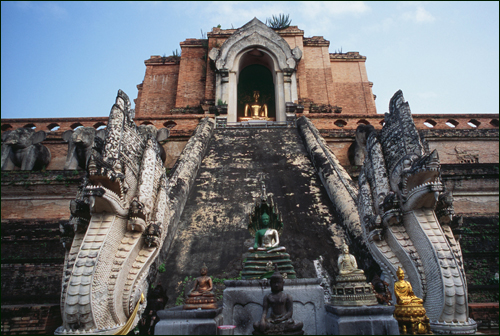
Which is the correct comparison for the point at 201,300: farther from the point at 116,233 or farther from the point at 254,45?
the point at 254,45

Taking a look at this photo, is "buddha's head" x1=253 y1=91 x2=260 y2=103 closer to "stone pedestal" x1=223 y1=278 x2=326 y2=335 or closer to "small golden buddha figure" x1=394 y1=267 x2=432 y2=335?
"stone pedestal" x1=223 y1=278 x2=326 y2=335

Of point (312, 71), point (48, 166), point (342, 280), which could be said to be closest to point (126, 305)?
point (342, 280)

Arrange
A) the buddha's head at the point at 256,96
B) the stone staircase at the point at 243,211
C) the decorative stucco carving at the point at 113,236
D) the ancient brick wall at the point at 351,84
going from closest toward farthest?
1. the decorative stucco carving at the point at 113,236
2. the stone staircase at the point at 243,211
3. the ancient brick wall at the point at 351,84
4. the buddha's head at the point at 256,96

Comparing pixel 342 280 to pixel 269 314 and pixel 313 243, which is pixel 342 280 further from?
pixel 313 243

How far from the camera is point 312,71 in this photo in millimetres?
16297

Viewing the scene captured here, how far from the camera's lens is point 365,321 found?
3.32 meters

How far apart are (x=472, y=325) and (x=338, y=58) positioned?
16.0m

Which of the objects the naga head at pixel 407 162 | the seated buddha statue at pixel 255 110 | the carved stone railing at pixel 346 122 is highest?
the seated buddha statue at pixel 255 110

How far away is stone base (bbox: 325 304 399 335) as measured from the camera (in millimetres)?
3289

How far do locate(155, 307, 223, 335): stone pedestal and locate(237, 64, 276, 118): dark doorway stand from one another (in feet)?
48.8

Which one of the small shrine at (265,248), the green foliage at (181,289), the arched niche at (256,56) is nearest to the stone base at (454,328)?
the small shrine at (265,248)

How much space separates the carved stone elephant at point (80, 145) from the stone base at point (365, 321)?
7.35 meters

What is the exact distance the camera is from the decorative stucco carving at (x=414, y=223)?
4070 millimetres

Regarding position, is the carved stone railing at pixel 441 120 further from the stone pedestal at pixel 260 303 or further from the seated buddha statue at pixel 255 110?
the stone pedestal at pixel 260 303
